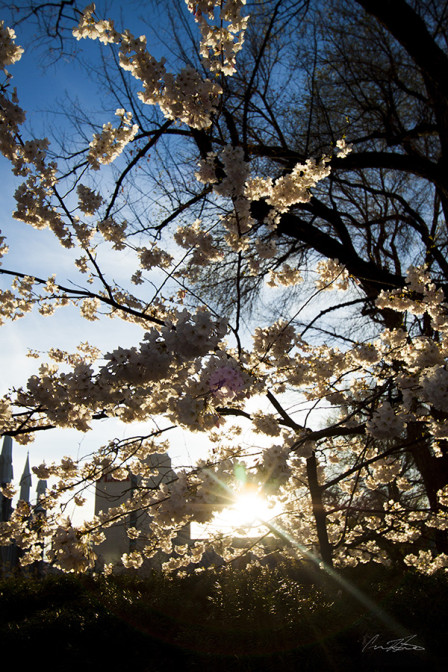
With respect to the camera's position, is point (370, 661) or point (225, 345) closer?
point (370, 661)

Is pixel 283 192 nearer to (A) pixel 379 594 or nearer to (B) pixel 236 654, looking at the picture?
(B) pixel 236 654

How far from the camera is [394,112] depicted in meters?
5.89

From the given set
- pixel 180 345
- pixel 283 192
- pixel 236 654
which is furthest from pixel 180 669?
pixel 283 192

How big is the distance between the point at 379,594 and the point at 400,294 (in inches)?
149

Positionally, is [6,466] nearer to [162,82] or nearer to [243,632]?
[243,632]
